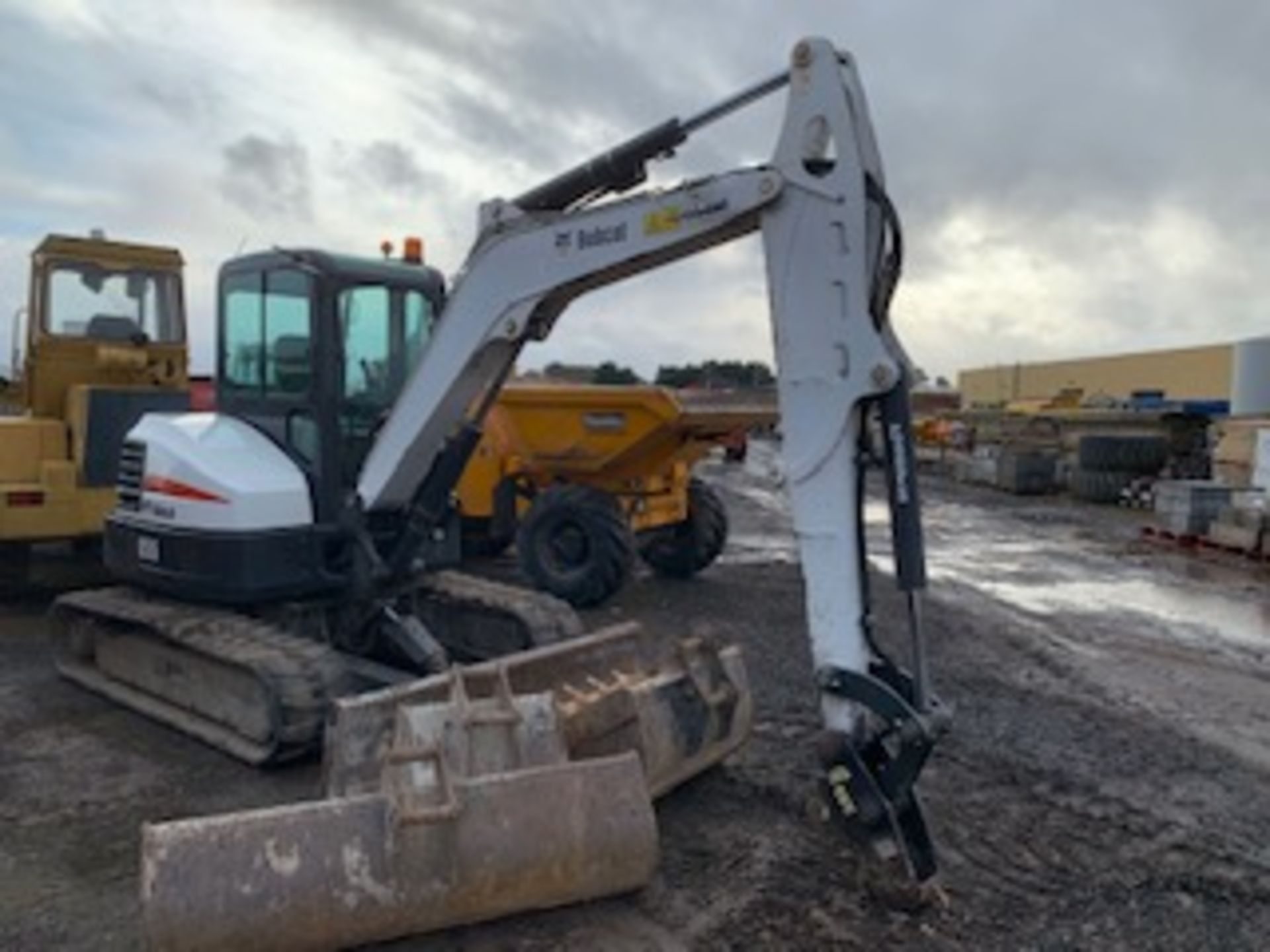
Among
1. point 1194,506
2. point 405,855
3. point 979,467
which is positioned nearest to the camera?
point 405,855

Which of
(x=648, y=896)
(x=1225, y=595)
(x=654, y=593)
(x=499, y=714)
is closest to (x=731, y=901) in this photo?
(x=648, y=896)

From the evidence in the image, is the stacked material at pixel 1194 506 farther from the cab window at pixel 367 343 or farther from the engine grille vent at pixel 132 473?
the engine grille vent at pixel 132 473

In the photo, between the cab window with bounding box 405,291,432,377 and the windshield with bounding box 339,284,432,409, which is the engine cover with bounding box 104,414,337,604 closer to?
the windshield with bounding box 339,284,432,409

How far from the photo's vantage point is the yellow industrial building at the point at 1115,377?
44.3m

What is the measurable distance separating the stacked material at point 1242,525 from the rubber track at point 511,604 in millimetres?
11067

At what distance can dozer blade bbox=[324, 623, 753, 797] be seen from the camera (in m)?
4.52

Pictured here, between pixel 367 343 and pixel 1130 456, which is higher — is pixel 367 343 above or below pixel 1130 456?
above

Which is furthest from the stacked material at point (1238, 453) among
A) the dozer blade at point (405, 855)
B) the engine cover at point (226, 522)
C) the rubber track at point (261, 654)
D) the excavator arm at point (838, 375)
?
the dozer blade at point (405, 855)

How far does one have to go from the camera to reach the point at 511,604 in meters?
6.55

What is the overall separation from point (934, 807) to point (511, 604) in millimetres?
2483

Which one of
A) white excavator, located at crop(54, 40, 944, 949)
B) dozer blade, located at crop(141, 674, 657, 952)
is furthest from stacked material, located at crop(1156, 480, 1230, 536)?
dozer blade, located at crop(141, 674, 657, 952)

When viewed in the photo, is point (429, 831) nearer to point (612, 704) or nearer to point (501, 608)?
point (612, 704)

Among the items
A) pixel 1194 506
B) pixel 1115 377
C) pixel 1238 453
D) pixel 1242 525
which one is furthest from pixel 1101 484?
pixel 1115 377

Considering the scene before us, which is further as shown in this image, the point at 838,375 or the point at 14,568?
the point at 14,568
